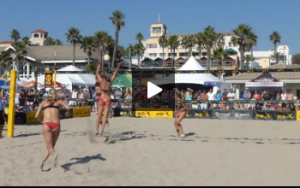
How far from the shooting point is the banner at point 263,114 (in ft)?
56.0

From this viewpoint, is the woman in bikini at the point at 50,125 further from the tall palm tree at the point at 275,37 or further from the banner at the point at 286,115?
the tall palm tree at the point at 275,37

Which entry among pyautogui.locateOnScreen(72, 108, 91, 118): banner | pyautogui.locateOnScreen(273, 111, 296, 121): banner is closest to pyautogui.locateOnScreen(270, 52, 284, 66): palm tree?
pyautogui.locateOnScreen(273, 111, 296, 121): banner

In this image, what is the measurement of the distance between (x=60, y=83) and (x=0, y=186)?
1894cm

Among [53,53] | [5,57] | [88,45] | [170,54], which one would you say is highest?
[170,54]

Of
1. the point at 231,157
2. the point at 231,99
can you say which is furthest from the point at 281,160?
the point at 231,99

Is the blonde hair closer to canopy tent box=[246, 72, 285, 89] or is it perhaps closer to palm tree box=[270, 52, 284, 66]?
canopy tent box=[246, 72, 285, 89]

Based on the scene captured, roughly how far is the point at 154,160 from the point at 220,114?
36.1ft

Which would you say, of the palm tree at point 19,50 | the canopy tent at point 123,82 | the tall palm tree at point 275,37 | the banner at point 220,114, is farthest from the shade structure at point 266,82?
the tall palm tree at point 275,37

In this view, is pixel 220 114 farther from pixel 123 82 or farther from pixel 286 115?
pixel 123 82

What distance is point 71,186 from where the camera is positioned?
17.2 ft

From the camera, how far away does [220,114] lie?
17.7 metres

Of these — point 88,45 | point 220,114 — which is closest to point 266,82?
point 220,114

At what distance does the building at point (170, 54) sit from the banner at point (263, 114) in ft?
174

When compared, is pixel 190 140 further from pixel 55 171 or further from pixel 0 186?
pixel 0 186
